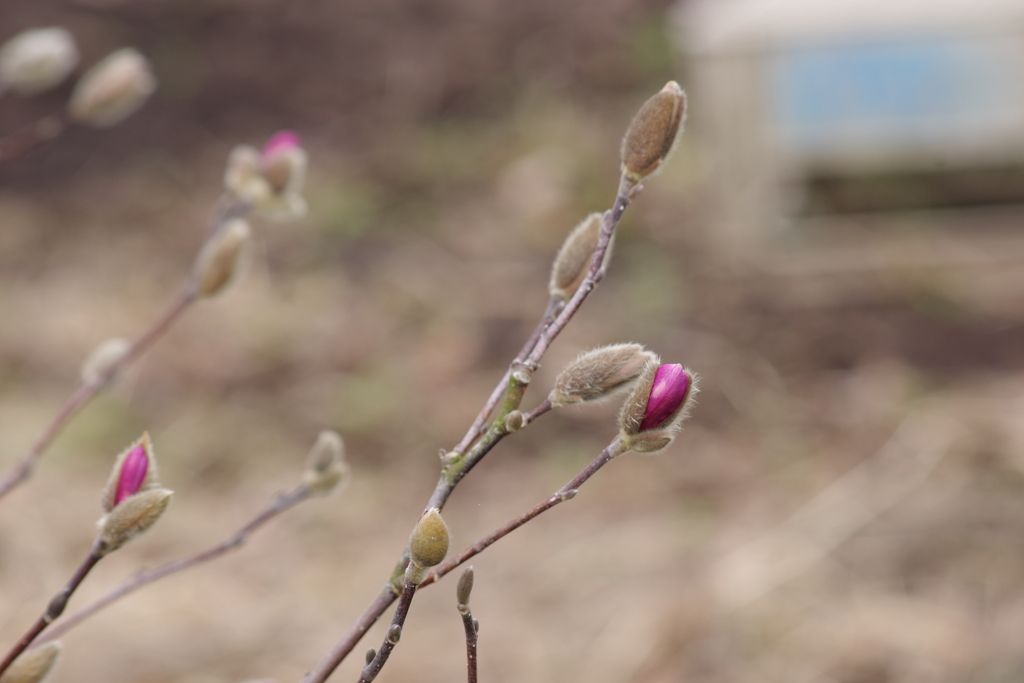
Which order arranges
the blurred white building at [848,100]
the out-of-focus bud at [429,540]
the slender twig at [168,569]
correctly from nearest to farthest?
the out-of-focus bud at [429,540], the slender twig at [168,569], the blurred white building at [848,100]

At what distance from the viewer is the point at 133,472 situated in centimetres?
38

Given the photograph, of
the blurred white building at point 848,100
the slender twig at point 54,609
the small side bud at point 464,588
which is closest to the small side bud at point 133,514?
the slender twig at point 54,609

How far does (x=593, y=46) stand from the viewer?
9.25 feet

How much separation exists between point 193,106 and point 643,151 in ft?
8.44

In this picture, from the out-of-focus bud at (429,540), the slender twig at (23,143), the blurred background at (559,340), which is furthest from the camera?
the blurred background at (559,340)

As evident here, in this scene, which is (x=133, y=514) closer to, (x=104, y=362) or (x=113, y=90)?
(x=104, y=362)

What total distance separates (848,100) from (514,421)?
1641 millimetres

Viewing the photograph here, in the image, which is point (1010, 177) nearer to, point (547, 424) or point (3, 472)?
point (547, 424)

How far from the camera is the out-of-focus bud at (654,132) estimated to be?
372 millimetres

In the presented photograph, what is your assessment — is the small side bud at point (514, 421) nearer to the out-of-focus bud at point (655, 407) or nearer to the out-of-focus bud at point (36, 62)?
the out-of-focus bud at point (655, 407)

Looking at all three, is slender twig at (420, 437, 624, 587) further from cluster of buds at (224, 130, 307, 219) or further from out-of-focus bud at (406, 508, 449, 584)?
cluster of buds at (224, 130, 307, 219)

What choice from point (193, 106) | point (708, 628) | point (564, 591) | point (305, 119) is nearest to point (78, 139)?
point (193, 106)

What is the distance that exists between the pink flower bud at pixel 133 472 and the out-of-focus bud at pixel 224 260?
160 millimetres

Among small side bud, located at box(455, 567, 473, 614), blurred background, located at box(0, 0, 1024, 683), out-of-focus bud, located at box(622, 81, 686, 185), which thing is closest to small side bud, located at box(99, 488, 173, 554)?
small side bud, located at box(455, 567, 473, 614)
